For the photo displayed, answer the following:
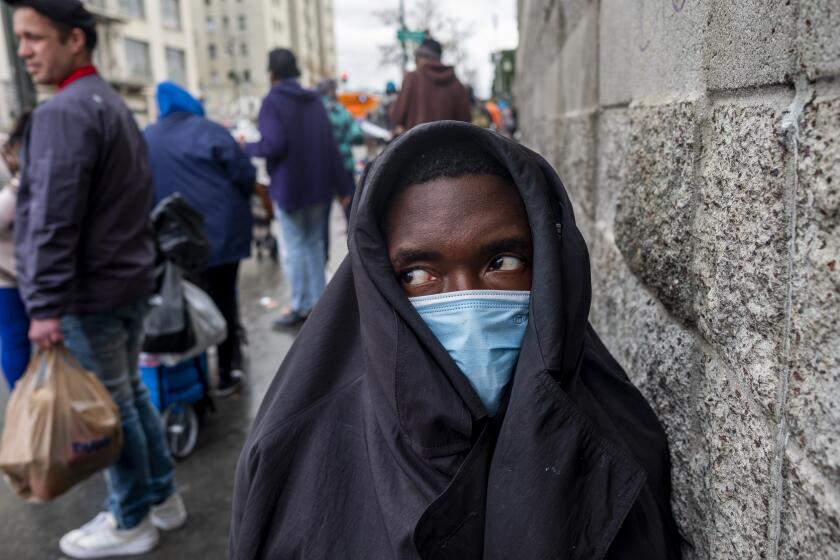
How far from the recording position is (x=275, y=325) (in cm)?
625

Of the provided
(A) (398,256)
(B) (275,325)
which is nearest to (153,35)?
(B) (275,325)

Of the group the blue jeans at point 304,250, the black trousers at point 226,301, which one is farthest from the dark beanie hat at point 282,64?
the black trousers at point 226,301

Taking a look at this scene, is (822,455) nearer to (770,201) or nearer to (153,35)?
(770,201)

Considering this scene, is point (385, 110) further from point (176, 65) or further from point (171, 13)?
point (171, 13)

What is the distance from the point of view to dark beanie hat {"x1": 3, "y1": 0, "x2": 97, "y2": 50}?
272 cm

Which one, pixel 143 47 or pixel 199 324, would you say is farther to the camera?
pixel 143 47

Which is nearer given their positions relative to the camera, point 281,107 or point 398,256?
point 398,256

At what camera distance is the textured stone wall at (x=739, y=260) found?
0.84 metres

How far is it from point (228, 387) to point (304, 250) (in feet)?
4.84

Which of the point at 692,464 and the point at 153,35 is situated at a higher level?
the point at 153,35

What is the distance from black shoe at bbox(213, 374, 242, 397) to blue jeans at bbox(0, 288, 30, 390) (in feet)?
5.35

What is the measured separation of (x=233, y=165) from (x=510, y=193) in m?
3.56

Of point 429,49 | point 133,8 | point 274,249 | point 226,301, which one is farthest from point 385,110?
point 133,8

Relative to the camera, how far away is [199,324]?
3.85m
